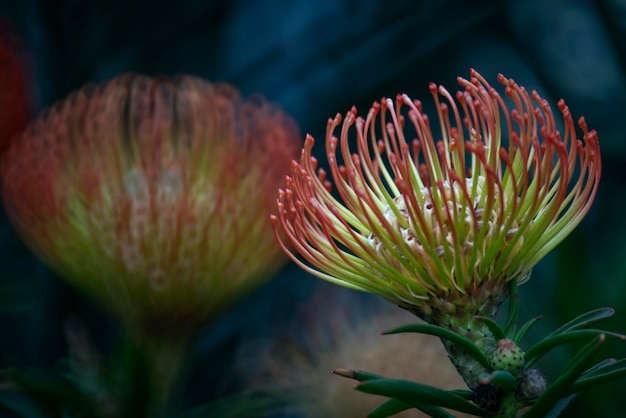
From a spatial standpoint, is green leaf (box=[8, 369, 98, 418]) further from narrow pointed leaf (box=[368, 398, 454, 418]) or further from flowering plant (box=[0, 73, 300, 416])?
narrow pointed leaf (box=[368, 398, 454, 418])

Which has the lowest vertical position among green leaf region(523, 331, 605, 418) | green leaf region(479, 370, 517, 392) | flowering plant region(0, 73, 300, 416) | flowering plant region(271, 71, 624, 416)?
green leaf region(523, 331, 605, 418)

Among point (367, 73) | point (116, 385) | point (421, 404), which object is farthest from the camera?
point (367, 73)

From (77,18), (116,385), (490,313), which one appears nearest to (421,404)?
(490,313)

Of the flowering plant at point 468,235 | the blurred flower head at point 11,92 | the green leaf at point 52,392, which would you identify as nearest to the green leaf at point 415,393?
the flowering plant at point 468,235

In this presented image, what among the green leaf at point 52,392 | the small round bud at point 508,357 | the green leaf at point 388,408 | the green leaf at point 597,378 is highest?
the green leaf at point 52,392

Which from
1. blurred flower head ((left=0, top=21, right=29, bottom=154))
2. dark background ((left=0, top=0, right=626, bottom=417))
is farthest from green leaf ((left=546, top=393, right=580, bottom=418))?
blurred flower head ((left=0, top=21, right=29, bottom=154))

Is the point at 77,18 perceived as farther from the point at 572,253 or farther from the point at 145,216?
the point at 572,253

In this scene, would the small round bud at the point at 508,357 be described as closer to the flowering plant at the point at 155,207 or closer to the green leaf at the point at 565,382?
the green leaf at the point at 565,382
